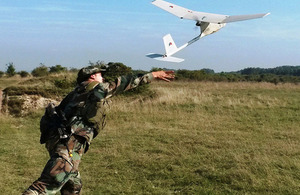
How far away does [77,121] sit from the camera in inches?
171

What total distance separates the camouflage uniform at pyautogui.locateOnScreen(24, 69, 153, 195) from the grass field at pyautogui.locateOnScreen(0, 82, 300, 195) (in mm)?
2229

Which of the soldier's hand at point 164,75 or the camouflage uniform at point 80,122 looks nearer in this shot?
the camouflage uniform at point 80,122

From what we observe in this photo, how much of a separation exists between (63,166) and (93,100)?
2.78 ft

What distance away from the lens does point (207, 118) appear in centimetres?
1406

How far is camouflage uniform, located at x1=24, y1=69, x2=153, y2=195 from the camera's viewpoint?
410cm

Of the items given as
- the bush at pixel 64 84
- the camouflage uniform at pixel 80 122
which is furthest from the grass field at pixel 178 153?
the bush at pixel 64 84

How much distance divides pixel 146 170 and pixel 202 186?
145 centimetres

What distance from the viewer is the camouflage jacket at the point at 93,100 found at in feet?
14.0

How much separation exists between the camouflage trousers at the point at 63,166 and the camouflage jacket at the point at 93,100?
0.43 feet

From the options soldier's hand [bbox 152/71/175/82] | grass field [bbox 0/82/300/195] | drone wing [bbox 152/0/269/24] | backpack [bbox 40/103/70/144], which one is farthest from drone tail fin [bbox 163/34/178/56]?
backpack [bbox 40/103/70/144]

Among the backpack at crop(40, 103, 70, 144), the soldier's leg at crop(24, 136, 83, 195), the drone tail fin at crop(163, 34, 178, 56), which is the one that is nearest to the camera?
the soldier's leg at crop(24, 136, 83, 195)

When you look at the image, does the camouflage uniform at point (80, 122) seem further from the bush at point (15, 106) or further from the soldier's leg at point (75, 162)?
the bush at point (15, 106)

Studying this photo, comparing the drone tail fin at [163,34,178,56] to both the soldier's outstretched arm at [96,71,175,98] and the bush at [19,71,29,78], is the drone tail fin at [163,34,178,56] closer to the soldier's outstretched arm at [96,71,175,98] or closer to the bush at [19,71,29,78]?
the soldier's outstretched arm at [96,71,175,98]

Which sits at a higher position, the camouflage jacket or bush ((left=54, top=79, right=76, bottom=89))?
the camouflage jacket
